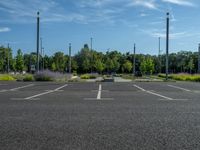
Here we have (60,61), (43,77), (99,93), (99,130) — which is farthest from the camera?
(60,61)

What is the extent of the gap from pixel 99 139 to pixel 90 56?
106189 mm

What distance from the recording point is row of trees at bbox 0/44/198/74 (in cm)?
10544

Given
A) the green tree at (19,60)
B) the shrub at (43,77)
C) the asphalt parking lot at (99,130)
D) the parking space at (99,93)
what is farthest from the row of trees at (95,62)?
the asphalt parking lot at (99,130)

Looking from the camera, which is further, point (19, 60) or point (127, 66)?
point (127, 66)

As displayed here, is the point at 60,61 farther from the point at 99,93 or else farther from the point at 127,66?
the point at 99,93

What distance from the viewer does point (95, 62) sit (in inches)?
4254

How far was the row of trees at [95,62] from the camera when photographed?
346 feet

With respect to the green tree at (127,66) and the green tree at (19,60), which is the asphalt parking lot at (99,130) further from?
the green tree at (127,66)

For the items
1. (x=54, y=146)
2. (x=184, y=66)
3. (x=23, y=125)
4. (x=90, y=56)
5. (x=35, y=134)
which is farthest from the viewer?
(x=184, y=66)

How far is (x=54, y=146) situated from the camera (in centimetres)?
628

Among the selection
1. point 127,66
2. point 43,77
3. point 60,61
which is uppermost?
point 60,61

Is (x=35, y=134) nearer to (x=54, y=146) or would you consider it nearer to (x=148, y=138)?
(x=54, y=146)

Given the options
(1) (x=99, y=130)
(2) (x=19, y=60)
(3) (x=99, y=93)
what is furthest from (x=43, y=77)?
(2) (x=19, y=60)

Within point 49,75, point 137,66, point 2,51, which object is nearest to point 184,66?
point 137,66
